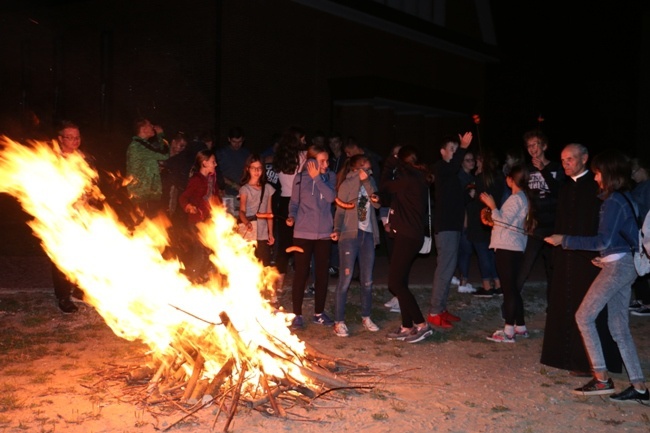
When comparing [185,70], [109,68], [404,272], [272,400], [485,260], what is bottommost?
[272,400]

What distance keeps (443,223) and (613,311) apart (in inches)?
115

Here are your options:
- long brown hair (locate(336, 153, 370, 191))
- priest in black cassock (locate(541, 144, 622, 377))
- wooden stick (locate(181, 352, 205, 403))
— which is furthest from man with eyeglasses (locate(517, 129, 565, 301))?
wooden stick (locate(181, 352, 205, 403))

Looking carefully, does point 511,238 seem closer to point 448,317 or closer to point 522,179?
point 522,179

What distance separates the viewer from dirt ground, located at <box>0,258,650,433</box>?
19.1 ft

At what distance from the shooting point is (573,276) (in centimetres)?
741

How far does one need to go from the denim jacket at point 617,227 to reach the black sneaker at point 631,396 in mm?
1187

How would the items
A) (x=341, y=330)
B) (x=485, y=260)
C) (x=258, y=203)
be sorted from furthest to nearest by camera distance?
(x=485, y=260) < (x=258, y=203) < (x=341, y=330)

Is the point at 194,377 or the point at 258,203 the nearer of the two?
the point at 194,377

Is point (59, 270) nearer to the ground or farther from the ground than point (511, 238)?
nearer to the ground

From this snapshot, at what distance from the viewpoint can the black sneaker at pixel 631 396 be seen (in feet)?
21.3

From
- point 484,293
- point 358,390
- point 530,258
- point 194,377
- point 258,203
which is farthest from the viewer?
point 484,293

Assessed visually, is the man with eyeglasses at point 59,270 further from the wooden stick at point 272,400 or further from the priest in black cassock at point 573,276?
the priest in black cassock at point 573,276

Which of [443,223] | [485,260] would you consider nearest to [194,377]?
[443,223]

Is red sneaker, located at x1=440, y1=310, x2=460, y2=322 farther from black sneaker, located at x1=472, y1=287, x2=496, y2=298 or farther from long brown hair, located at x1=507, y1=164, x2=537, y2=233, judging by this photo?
long brown hair, located at x1=507, y1=164, x2=537, y2=233
